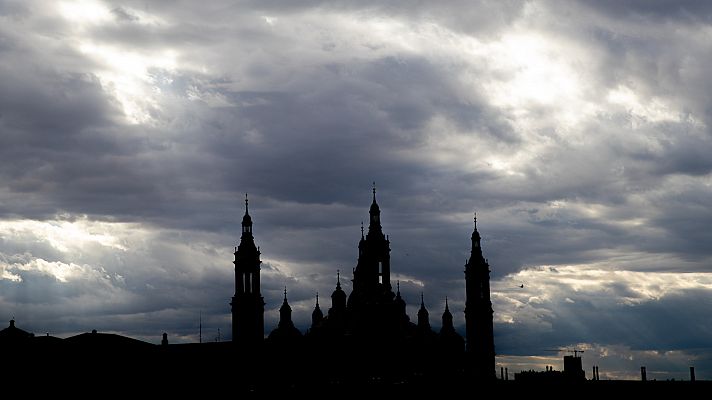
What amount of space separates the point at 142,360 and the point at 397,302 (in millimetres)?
48637

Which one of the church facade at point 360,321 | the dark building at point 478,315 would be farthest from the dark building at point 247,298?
the dark building at point 478,315

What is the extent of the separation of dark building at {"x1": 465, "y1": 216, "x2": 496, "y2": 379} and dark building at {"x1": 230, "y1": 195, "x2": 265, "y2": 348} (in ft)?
129

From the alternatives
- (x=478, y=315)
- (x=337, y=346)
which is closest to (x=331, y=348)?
(x=337, y=346)

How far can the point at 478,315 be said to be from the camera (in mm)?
193750

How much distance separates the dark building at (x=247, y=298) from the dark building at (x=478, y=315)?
129 feet

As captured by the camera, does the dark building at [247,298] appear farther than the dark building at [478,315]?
No

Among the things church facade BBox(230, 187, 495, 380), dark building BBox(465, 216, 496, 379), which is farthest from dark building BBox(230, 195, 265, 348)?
dark building BBox(465, 216, 496, 379)

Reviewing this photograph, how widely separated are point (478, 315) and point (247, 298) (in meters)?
43.1

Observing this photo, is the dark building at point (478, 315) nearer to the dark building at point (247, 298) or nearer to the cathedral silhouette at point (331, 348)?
the cathedral silhouette at point (331, 348)

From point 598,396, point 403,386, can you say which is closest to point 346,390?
point 403,386

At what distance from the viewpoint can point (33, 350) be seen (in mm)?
133500

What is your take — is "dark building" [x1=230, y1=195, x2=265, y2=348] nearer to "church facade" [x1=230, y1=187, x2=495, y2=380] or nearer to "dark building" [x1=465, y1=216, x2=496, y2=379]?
"church facade" [x1=230, y1=187, x2=495, y2=380]

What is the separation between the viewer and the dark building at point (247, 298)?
16900 cm

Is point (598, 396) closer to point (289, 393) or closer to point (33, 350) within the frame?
point (289, 393)
